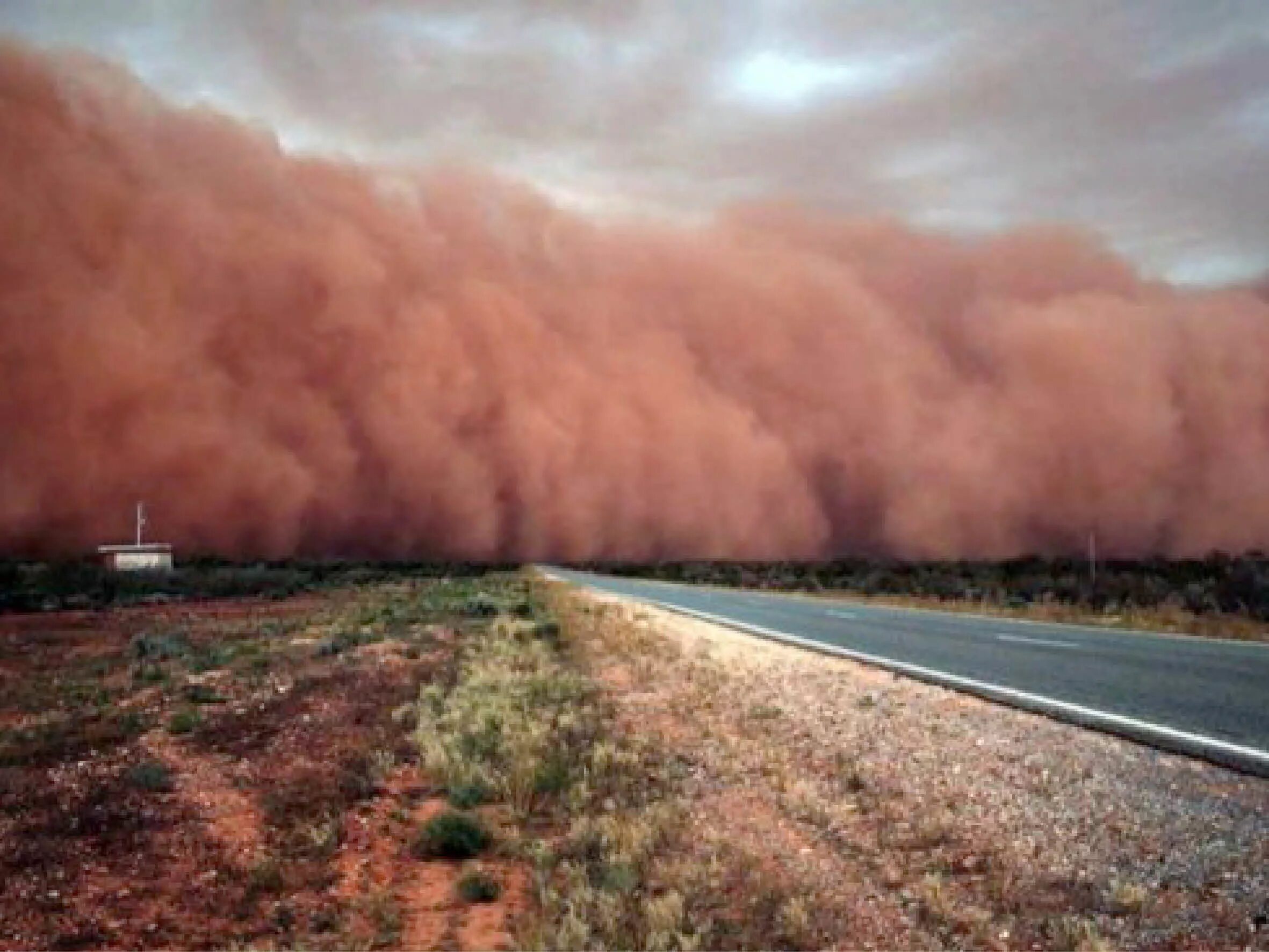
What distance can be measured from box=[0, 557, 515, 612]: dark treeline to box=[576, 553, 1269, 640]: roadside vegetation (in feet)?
73.9

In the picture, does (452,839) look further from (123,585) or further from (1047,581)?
(123,585)

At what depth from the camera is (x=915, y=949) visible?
4418mm

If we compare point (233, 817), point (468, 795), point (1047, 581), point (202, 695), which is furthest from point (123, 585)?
point (468, 795)

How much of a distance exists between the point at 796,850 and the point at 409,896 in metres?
2.02

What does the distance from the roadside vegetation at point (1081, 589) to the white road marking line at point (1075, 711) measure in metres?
7.32

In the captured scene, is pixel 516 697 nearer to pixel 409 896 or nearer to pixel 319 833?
pixel 319 833

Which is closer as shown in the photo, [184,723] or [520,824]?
[520,824]

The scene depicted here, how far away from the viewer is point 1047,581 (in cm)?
4028

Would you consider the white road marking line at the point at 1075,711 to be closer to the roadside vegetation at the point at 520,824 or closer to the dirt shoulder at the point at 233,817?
the roadside vegetation at the point at 520,824

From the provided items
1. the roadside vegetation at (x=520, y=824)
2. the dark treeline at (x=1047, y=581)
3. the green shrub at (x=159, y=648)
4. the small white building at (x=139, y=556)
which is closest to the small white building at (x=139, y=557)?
the small white building at (x=139, y=556)

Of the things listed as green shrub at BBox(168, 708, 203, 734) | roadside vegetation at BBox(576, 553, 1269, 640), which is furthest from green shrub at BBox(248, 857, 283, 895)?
roadside vegetation at BBox(576, 553, 1269, 640)

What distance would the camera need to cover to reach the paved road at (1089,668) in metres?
8.22

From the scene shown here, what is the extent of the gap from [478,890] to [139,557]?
75089 millimetres

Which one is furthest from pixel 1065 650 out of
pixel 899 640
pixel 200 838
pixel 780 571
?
pixel 780 571
